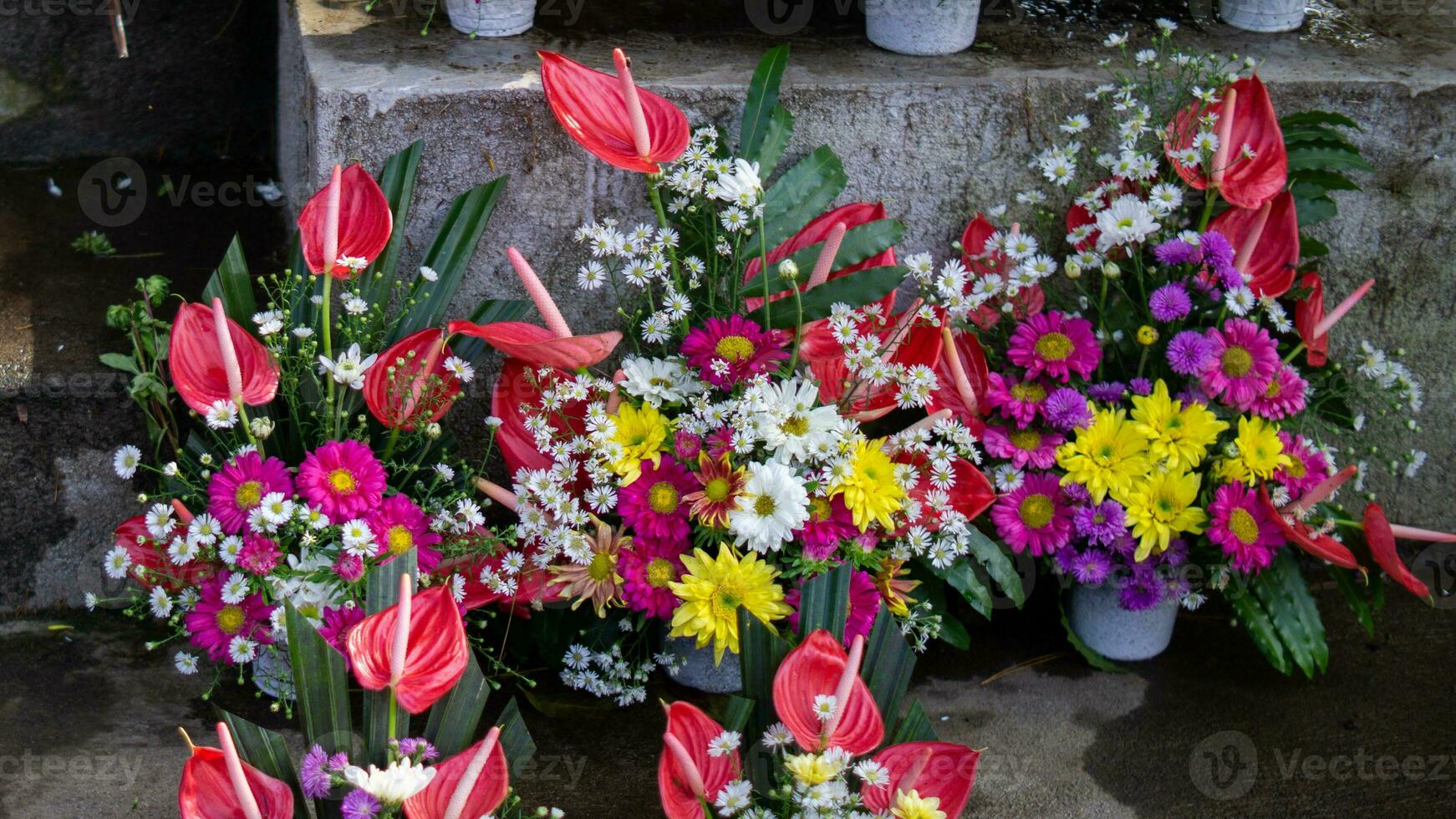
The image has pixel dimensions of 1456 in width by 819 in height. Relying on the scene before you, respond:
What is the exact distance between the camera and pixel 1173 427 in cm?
195

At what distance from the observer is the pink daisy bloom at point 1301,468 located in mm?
1991

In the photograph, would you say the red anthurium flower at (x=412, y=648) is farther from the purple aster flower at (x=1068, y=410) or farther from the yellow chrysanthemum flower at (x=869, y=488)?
the purple aster flower at (x=1068, y=410)

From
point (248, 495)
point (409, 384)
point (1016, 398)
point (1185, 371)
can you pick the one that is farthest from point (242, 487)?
point (1185, 371)

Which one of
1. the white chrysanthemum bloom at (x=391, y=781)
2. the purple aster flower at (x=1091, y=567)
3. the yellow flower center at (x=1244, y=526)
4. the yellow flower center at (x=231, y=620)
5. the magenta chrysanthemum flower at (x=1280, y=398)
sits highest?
the magenta chrysanthemum flower at (x=1280, y=398)

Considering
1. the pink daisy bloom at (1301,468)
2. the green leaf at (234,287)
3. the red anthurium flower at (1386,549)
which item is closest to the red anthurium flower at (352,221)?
the green leaf at (234,287)

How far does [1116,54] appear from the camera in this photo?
2.37 metres

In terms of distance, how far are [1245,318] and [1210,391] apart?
164 millimetres

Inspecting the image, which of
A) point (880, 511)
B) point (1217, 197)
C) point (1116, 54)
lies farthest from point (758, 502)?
point (1116, 54)

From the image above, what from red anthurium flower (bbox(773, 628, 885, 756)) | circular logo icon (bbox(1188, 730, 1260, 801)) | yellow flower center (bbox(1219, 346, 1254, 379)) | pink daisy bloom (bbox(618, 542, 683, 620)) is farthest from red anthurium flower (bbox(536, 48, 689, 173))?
circular logo icon (bbox(1188, 730, 1260, 801))

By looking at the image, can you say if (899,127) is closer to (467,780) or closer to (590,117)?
(590,117)

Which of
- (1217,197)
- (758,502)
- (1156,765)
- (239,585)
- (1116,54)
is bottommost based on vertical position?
(1156,765)

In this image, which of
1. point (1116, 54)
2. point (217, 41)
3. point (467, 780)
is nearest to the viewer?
point (467, 780)

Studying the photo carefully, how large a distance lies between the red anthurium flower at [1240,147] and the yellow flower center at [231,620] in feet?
5.04

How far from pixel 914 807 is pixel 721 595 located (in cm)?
45
